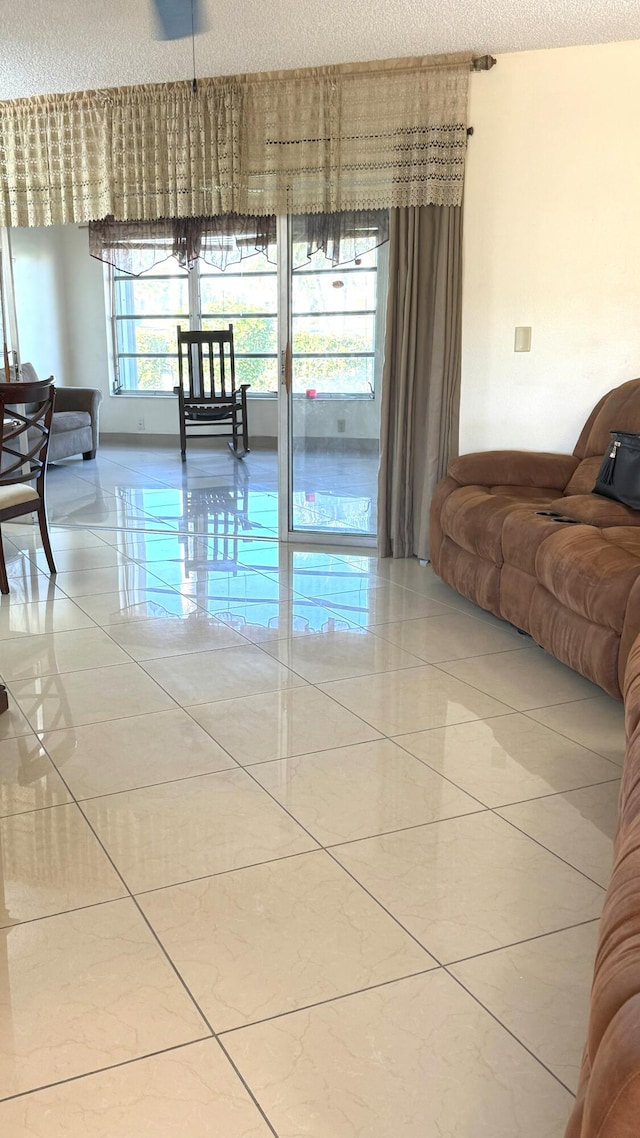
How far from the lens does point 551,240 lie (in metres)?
4.48

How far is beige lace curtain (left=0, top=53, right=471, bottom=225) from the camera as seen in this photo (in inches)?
179

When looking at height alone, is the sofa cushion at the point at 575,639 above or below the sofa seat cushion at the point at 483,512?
below

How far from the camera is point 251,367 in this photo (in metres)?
9.41

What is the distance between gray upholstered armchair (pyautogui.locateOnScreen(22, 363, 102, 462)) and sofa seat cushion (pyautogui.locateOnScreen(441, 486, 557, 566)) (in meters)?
4.57

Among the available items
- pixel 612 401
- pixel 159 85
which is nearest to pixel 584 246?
pixel 612 401

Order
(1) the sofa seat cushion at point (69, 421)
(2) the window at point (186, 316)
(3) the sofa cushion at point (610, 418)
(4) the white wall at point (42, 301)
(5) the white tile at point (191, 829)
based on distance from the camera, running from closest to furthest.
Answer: (5) the white tile at point (191, 829)
(3) the sofa cushion at point (610, 418)
(1) the sofa seat cushion at point (69, 421)
(4) the white wall at point (42, 301)
(2) the window at point (186, 316)

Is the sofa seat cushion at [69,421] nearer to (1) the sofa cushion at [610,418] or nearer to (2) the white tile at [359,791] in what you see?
(1) the sofa cushion at [610,418]

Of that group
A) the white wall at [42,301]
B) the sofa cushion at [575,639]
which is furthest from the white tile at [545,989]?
the white wall at [42,301]

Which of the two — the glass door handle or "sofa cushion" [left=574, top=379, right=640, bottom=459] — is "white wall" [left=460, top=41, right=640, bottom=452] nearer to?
"sofa cushion" [left=574, top=379, right=640, bottom=459]

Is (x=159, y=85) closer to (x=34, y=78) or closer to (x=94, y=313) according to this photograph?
(x=34, y=78)

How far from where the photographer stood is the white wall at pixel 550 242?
4305 millimetres

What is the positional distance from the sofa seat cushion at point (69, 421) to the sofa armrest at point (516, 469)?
14.6 ft

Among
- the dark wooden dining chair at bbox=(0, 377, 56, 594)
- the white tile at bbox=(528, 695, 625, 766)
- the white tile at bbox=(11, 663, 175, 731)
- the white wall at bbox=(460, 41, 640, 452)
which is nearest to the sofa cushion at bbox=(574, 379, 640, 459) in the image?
the white wall at bbox=(460, 41, 640, 452)

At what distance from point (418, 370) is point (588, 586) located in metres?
2.10
